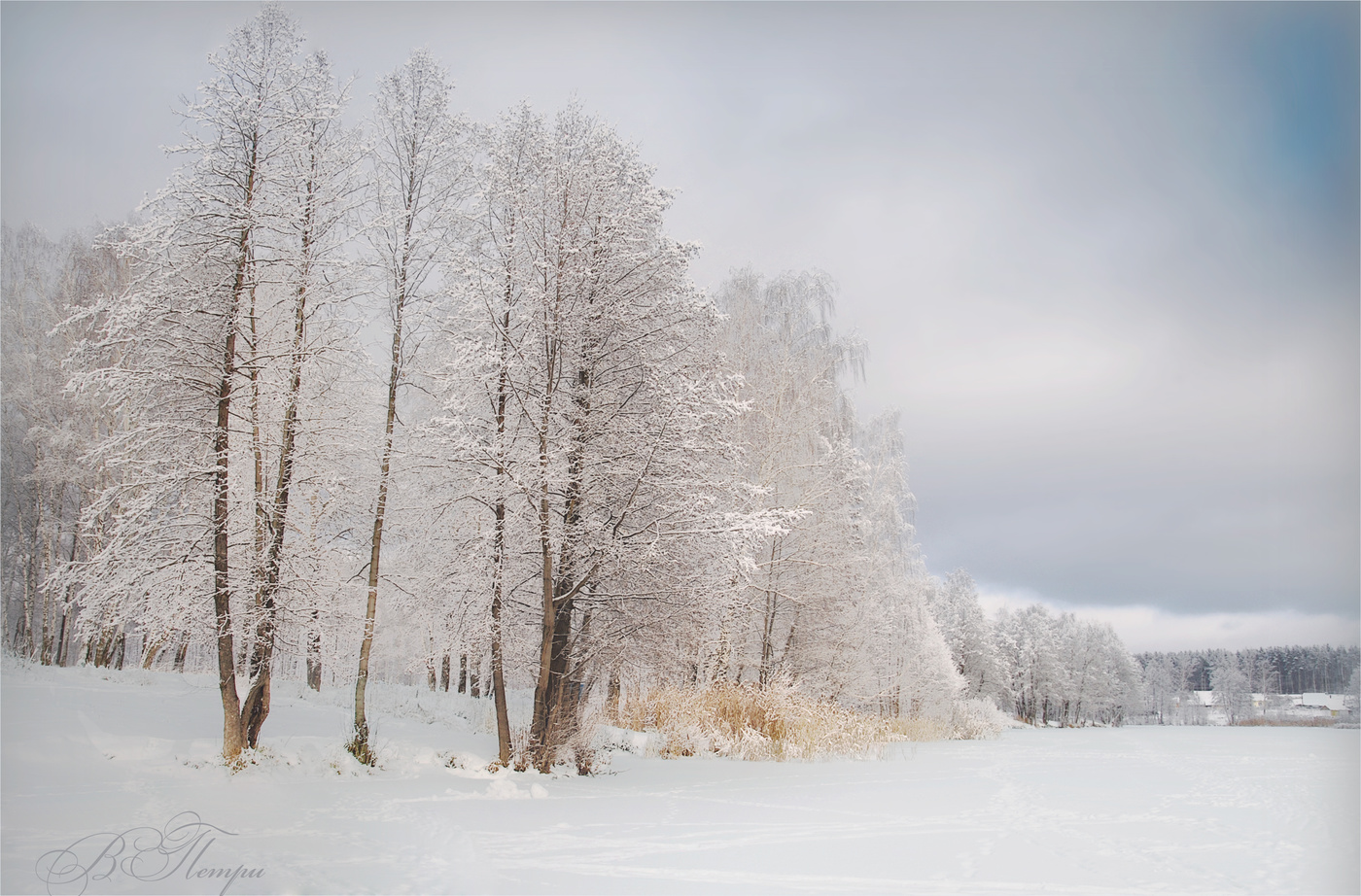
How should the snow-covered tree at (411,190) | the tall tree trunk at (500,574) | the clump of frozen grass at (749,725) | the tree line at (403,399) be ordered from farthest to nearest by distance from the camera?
the clump of frozen grass at (749,725), the snow-covered tree at (411,190), the tall tree trunk at (500,574), the tree line at (403,399)

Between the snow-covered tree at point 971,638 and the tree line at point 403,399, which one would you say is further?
the snow-covered tree at point 971,638

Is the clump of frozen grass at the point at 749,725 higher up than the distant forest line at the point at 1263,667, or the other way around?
the clump of frozen grass at the point at 749,725

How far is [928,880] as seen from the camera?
14.4 feet

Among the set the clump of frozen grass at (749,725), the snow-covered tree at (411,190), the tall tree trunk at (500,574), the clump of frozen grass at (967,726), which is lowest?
the clump of frozen grass at (967,726)

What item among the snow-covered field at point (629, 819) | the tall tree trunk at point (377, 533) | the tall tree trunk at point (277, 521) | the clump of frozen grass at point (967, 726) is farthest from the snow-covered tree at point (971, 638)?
the tall tree trunk at point (277, 521)

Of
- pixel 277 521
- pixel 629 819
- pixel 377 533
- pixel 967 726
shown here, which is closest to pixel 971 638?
pixel 967 726

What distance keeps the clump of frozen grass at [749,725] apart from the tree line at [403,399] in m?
1.17

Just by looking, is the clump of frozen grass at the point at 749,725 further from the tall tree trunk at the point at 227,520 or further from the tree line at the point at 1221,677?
the tree line at the point at 1221,677

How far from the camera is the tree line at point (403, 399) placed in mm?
8539

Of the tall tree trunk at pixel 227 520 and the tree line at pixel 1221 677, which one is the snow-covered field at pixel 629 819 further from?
the tree line at pixel 1221 677

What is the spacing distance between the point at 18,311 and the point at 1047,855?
23.3 metres

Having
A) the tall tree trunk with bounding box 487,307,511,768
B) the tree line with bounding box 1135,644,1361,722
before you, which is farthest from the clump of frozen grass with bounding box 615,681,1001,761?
the tree line with bounding box 1135,644,1361,722

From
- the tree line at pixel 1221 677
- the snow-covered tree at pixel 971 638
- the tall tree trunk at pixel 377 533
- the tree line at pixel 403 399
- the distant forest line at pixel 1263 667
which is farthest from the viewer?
the tree line at pixel 1221 677

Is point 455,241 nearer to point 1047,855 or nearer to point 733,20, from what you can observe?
point 733,20
